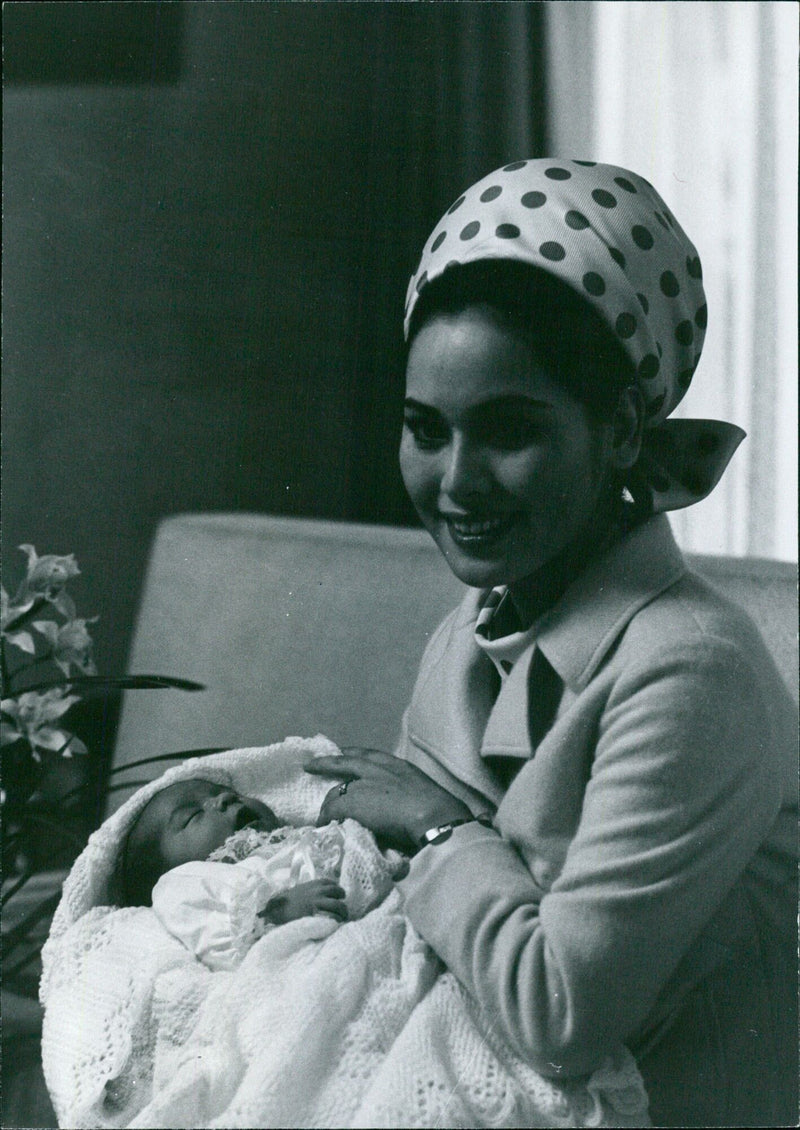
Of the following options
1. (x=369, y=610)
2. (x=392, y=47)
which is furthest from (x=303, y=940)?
(x=392, y=47)

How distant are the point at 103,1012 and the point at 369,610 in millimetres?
609

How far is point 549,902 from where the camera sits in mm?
730

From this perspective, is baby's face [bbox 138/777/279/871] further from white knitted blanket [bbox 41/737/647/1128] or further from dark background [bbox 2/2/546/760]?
dark background [bbox 2/2/546/760]

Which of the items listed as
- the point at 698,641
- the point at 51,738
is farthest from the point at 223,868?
the point at 698,641

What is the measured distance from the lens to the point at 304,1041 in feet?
2.42

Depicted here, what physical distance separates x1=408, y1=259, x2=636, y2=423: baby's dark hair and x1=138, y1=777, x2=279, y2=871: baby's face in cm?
48

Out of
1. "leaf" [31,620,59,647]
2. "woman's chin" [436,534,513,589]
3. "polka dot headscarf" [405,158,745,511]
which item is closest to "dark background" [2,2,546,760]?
"leaf" [31,620,59,647]

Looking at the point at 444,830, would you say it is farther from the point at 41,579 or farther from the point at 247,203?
the point at 247,203

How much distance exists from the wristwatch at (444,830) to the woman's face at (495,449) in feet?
0.59

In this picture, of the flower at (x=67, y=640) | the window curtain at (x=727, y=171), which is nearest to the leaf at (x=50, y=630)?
the flower at (x=67, y=640)

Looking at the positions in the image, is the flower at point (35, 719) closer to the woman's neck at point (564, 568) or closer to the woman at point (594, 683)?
the woman at point (594, 683)

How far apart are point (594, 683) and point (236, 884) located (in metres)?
0.34

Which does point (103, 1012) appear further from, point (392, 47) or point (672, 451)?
A: point (392, 47)

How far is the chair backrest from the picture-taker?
4.36 feet
